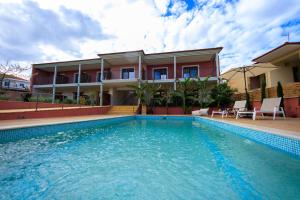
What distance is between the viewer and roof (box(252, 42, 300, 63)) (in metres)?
10.3

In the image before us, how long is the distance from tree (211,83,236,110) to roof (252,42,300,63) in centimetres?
368

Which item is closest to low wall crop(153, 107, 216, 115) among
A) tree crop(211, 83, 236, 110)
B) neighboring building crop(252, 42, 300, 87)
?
tree crop(211, 83, 236, 110)

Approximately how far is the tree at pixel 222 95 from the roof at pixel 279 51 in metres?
3.68

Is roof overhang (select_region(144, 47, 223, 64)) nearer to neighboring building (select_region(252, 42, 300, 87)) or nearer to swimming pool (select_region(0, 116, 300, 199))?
neighboring building (select_region(252, 42, 300, 87))

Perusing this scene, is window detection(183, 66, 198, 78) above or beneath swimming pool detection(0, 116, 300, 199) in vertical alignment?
above

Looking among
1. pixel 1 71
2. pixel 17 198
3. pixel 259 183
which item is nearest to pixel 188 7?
pixel 259 183

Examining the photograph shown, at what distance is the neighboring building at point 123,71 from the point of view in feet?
57.9

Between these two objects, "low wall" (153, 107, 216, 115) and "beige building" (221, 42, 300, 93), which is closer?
"beige building" (221, 42, 300, 93)

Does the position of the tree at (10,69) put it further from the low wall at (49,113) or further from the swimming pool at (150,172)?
the swimming pool at (150,172)

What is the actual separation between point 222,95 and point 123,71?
1277cm

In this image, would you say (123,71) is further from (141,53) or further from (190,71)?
(190,71)

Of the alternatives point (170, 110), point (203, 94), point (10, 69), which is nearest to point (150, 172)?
point (203, 94)

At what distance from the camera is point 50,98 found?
14688mm

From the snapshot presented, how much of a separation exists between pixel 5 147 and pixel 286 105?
14.4 m
